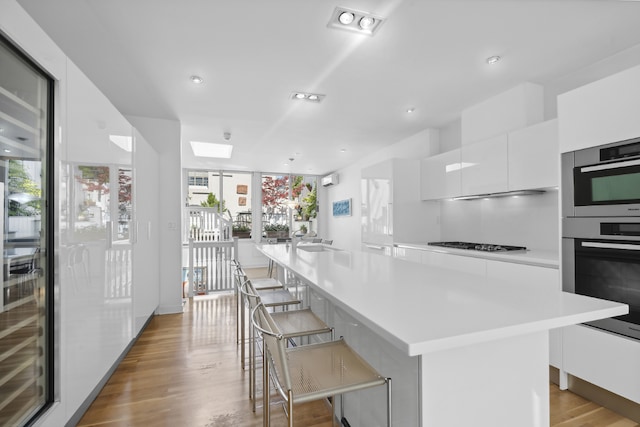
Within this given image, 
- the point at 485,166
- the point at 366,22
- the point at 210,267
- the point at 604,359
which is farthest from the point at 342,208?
the point at 604,359

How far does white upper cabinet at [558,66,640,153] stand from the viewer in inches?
71.8

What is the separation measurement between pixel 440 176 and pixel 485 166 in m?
0.78

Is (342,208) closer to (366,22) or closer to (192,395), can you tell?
(366,22)

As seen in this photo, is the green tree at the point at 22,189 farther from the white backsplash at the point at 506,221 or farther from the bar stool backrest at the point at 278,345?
the white backsplash at the point at 506,221

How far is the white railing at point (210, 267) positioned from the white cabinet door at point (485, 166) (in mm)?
3411

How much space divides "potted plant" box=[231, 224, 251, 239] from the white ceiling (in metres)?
4.50

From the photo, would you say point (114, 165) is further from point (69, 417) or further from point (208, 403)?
point (208, 403)

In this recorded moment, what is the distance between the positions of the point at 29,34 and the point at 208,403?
216 centimetres

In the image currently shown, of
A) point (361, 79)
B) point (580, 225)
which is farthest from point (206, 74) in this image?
point (580, 225)

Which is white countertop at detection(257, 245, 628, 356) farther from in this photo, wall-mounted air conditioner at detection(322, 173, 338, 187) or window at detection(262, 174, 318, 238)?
window at detection(262, 174, 318, 238)

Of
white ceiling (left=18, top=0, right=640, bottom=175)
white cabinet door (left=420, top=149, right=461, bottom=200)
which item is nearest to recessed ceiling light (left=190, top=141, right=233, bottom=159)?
white ceiling (left=18, top=0, right=640, bottom=175)

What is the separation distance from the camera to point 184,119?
4.05m

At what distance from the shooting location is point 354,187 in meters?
7.04

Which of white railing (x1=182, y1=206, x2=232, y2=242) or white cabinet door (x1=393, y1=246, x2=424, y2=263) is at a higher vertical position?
white railing (x1=182, y1=206, x2=232, y2=242)
